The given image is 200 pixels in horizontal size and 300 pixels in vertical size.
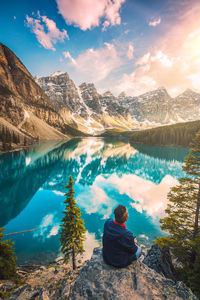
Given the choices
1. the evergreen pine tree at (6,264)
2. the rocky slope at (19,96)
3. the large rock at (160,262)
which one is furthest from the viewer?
the rocky slope at (19,96)

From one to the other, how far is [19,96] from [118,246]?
204246mm

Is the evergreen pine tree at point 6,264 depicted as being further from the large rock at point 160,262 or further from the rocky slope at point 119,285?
the large rock at point 160,262

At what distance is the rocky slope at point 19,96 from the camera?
422 ft

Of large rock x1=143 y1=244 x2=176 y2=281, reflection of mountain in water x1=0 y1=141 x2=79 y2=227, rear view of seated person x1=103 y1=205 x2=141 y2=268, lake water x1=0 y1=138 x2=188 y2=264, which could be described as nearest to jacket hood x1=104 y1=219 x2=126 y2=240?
rear view of seated person x1=103 y1=205 x2=141 y2=268

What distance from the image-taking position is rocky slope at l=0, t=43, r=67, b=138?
422 ft

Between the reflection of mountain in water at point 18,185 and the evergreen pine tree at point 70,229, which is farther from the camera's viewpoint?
the reflection of mountain in water at point 18,185

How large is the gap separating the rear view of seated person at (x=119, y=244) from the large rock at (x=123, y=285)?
25cm

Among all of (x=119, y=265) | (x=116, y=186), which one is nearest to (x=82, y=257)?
(x=119, y=265)

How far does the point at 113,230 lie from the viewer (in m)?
3.97

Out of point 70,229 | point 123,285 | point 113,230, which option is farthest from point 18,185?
point 123,285

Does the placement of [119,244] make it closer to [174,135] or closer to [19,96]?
[174,135]

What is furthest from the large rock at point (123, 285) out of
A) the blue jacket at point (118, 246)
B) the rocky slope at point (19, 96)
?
the rocky slope at point (19, 96)

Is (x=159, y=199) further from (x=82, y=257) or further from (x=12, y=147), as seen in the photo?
(x=12, y=147)

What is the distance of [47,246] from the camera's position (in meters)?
14.4
